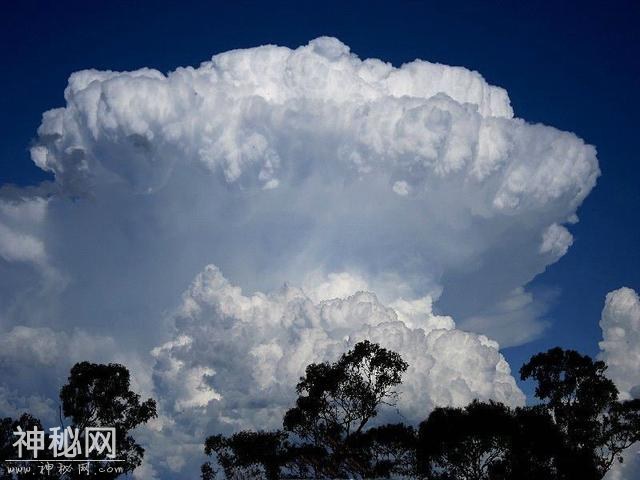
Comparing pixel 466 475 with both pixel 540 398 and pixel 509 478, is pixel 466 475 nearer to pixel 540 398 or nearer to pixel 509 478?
pixel 509 478

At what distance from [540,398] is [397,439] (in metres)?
16.8

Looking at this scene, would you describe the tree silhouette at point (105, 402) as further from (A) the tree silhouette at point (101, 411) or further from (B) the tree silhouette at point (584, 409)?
(B) the tree silhouette at point (584, 409)

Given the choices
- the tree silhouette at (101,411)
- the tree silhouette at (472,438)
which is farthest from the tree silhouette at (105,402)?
the tree silhouette at (472,438)

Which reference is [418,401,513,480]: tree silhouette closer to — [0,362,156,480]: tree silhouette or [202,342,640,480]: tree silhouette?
[202,342,640,480]: tree silhouette

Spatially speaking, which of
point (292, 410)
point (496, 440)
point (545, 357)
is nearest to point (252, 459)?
point (292, 410)

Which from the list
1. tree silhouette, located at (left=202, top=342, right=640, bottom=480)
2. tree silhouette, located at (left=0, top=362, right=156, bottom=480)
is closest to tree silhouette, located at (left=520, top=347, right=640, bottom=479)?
tree silhouette, located at (left=202, top=342, right=640, bottom=480)

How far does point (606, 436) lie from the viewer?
2272 inches

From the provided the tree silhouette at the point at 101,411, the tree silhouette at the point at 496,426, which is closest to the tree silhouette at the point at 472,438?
the tree silhouette at the point at 496,426

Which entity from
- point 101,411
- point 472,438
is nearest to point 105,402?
point 101,411

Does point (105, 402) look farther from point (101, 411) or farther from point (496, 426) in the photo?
point (496, 426)

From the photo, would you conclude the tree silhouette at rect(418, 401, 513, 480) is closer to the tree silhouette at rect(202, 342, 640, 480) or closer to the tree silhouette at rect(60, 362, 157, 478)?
the tree silhouette at rect(202, 342, 640, 480)

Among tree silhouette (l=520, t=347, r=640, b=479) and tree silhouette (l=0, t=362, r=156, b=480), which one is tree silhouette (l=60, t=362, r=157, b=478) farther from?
tree silhouette (l=520, t=347, r=640, b=479)

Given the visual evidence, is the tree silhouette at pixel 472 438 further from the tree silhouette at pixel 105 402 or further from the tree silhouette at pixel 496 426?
the tree silhouette at pixel 105 402

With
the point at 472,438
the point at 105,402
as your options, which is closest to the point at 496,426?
the point at 472,438
